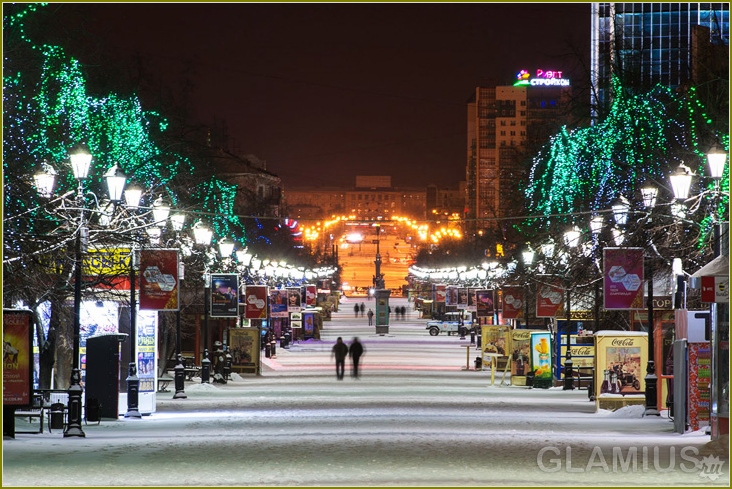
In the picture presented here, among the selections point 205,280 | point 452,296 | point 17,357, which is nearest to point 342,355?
point 205,280

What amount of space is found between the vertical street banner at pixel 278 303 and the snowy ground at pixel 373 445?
26641 millimetres

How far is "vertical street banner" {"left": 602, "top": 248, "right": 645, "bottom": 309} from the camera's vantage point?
2984 cm

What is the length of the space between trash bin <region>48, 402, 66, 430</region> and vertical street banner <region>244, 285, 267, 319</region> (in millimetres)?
23496

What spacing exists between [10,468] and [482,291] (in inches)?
1779

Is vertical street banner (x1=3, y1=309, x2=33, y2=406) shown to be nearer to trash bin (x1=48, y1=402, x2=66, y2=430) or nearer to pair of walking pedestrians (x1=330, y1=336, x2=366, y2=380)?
trash bin (x1=48, y1=402, x2=66, y2=430)

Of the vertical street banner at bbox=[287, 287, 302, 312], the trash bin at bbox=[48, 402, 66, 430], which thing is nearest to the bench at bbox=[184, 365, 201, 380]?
the trash bin at bbox=[48, 402, 66, 430]

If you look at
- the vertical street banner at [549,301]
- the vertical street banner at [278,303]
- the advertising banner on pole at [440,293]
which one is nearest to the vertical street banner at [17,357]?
the vertical street banner at [549,301]

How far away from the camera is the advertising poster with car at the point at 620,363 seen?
31.0 meters

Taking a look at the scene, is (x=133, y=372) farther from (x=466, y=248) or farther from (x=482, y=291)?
(x=466, y=248)

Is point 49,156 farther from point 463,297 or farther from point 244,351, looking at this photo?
point 463,297

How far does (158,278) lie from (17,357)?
6594 millimetres

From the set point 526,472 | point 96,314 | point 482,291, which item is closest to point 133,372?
point 96,314

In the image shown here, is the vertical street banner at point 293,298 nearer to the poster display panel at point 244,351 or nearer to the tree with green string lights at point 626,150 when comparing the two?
the poster display panel at point 244,351

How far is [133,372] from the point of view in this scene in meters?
30.1
